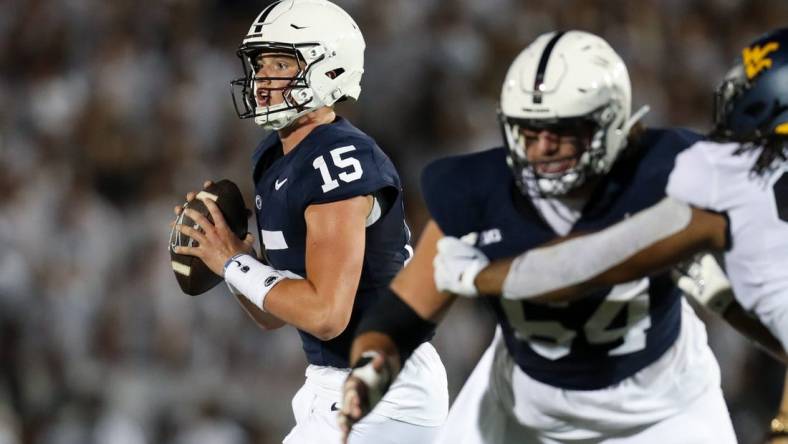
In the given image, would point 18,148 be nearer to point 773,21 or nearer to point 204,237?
point 204,237

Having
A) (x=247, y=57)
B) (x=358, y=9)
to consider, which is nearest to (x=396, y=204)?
(x=247, y=57)

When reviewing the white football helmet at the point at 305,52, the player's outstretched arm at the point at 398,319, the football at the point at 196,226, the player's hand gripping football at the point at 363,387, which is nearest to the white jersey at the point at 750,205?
the player's outstretched arm at the point at 398,319

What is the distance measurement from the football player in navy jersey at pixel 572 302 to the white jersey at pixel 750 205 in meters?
0.15

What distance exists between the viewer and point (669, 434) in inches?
100

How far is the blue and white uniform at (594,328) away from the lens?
2.46m

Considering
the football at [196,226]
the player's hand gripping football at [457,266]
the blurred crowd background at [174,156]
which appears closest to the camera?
the player's hand gripping football at [457,266]

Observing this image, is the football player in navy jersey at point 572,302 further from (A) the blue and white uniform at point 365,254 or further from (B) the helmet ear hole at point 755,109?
(A) the blue and white uniform at point 365,254

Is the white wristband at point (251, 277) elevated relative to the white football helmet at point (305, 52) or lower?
lower

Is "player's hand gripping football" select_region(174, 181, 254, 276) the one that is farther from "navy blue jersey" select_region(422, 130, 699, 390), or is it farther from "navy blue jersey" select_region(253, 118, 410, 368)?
"navy blue jersey" select_region(422, 130, 699, 390)

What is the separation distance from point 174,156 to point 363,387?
3.67 meters

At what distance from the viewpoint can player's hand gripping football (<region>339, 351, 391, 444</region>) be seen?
2432 mm

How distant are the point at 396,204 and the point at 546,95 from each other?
814 mm

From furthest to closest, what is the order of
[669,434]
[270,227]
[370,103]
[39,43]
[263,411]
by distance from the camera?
[39,43] → [370,103] → [263,411] → [270,227] → [669,434]

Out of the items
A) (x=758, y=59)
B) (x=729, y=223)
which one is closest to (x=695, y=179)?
(x=729, y=223)
